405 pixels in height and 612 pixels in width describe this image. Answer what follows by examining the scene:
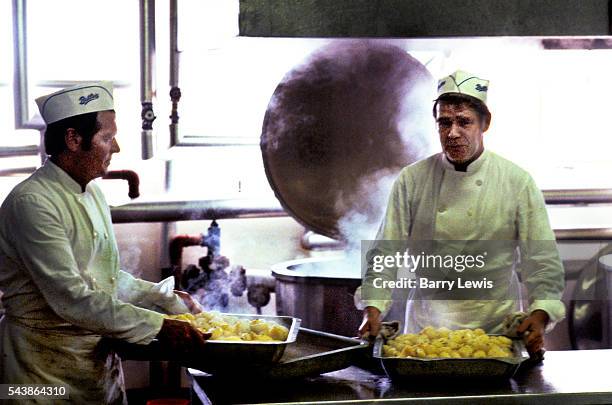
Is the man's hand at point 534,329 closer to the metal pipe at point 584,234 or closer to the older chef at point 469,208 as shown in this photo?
the older chef at point 469,208

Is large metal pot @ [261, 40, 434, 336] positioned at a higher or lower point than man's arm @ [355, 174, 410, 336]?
higher

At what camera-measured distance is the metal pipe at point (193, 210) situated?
4.61m

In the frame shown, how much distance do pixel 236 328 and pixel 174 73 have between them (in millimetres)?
2182

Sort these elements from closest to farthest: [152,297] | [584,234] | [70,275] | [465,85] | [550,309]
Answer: [70,275] < [550,309] < [152,297] < [465,85] < [584,234]

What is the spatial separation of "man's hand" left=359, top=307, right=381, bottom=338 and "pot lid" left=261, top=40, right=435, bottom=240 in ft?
4.17

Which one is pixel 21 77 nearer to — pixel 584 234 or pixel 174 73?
pixel 174 73

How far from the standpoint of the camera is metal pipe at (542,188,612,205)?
5172 mm

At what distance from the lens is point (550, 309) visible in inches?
119

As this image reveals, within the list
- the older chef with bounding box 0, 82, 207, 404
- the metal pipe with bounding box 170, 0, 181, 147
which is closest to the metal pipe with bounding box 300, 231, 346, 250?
the metal pipe with bounding box 170, 0, 181, 147

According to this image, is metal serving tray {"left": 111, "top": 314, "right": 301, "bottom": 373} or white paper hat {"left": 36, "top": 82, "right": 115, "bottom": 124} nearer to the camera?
metal serving tray {"left": 111, "top": 314, "right": 301, "bottom": 373}

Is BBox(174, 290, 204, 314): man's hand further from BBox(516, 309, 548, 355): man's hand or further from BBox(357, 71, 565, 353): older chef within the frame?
BBox(516, 309, 548, 355): man's hand

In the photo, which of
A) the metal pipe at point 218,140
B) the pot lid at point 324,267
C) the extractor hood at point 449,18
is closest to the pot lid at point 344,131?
the pot lid at point 324,267

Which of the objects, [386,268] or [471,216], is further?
[471,216]

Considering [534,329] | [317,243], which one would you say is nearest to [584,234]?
[317,243]
